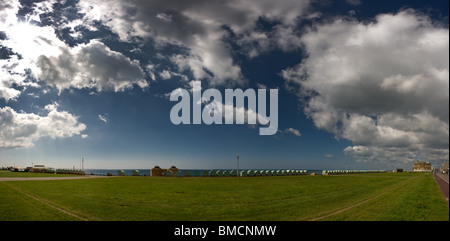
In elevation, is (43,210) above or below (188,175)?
above

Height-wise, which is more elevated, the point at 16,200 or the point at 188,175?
the point at 16,200

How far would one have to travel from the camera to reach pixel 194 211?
49.5 feet

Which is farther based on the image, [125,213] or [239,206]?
[239,206]
